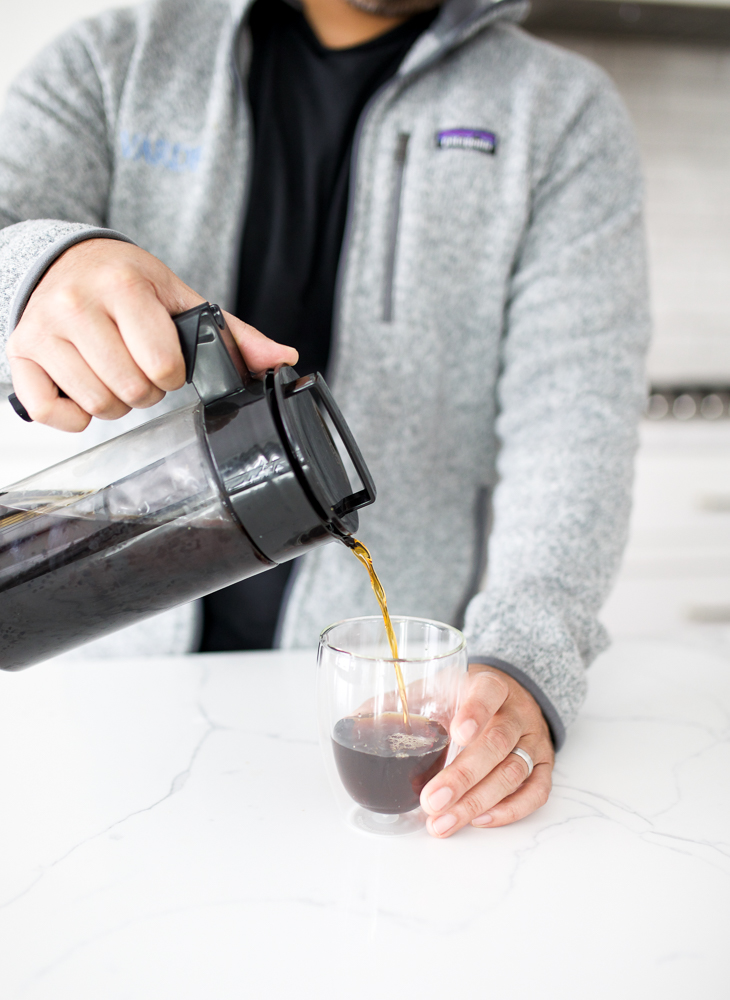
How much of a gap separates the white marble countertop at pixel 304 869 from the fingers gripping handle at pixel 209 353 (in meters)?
0.33

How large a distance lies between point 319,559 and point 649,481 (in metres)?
1.36

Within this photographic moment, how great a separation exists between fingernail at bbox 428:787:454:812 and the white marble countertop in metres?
0.03

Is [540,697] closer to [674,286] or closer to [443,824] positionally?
[443,824]

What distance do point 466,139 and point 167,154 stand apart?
1.29 feet

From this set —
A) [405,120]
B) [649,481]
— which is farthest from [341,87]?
[649,481]

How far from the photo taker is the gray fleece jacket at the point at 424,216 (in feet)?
3.26

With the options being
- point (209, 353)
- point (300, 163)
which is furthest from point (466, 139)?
point (209, 353)

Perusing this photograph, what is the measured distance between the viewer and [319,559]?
111cm

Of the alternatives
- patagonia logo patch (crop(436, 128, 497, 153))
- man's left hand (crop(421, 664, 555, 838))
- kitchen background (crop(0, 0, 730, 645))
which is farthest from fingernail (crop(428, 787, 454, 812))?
kitchen background (crop(0, 0, 730, 645))

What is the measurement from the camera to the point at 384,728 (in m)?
0.61

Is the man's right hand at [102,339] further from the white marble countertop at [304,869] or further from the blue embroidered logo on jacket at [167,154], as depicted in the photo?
the blue embroidered logo on jacket at [167,154]

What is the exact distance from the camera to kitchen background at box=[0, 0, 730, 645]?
1.96 metres

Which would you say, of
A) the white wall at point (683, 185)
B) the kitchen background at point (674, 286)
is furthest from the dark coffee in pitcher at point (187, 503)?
the white wall at point (683, 185)

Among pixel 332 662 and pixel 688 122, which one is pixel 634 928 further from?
pixel 688 122
